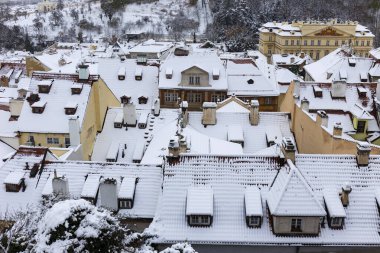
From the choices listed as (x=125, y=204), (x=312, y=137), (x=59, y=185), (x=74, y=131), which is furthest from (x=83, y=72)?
(x=312, y=137)

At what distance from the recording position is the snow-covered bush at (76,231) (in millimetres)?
17000

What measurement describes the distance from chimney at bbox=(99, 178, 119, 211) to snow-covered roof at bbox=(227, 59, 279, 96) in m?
33.2

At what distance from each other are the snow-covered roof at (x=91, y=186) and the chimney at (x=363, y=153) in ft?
49.0

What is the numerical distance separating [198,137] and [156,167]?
853cm

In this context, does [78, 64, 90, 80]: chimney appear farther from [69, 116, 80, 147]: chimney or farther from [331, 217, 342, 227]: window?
[331, 217, 342, 227]: window

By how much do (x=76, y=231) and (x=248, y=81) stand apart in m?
46.3

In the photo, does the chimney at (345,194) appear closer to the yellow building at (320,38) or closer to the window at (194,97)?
the window at (194,97)

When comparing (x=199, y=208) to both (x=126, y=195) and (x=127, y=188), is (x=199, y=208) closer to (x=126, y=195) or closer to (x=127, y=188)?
(x=126, y=195)

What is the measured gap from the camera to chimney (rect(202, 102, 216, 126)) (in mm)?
42850

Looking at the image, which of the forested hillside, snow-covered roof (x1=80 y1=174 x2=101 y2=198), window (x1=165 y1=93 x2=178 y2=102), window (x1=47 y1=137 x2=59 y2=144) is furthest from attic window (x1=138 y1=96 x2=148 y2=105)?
the forested hillside

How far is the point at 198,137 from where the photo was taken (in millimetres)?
39562

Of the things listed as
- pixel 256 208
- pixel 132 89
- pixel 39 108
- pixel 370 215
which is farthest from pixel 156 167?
pixel 132 89

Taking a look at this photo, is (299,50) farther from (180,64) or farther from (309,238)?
(309,238)

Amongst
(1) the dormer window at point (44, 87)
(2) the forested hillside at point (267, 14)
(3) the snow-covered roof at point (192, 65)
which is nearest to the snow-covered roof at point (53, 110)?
(1) the dormer window at point (44, 87)
